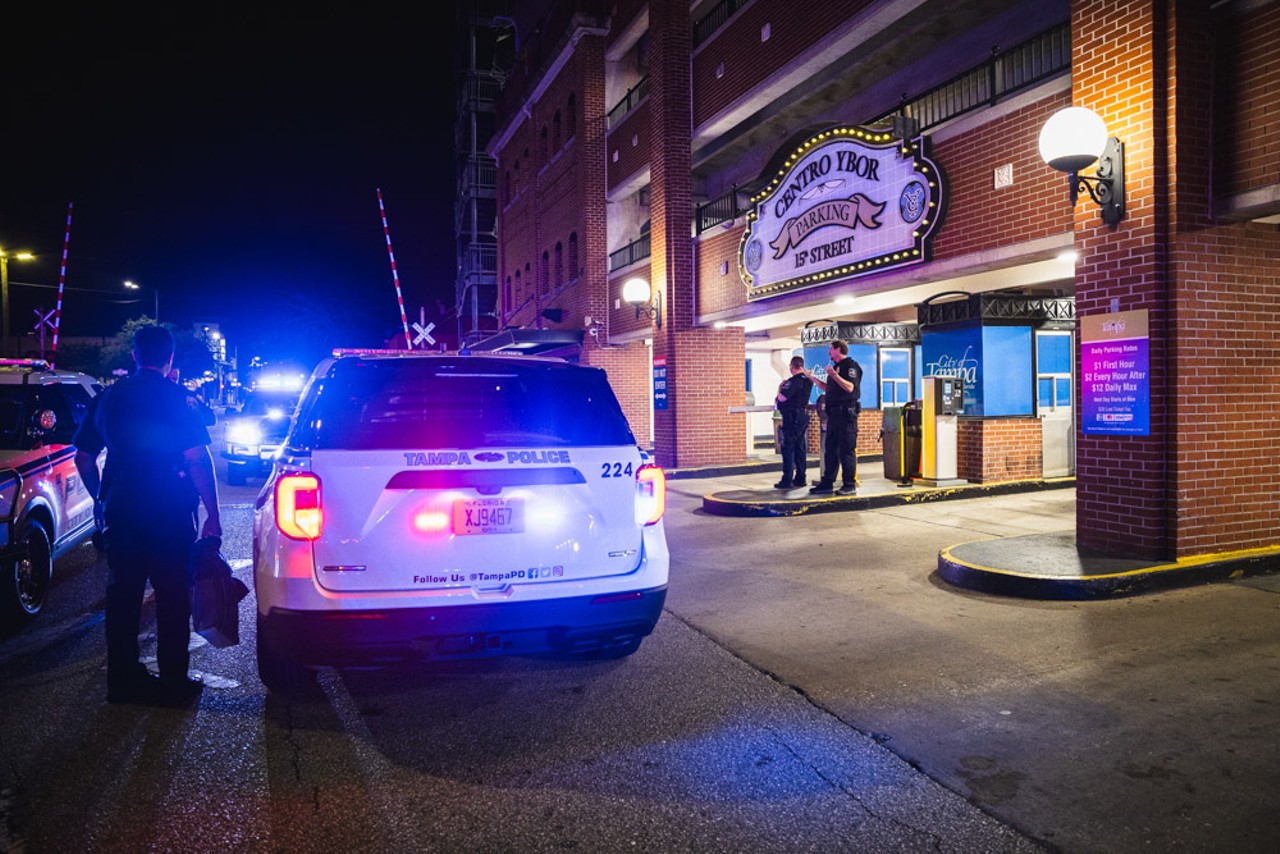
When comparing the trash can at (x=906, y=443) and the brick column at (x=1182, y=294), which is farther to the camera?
the trash can at (x=906, y=443)

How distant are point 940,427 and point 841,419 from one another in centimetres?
181

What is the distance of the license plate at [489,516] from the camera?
400cm

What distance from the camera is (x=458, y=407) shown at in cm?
499

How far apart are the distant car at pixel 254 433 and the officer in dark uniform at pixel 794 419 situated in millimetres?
8071

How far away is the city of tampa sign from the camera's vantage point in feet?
36.0

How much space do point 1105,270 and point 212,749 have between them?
25.0 ft

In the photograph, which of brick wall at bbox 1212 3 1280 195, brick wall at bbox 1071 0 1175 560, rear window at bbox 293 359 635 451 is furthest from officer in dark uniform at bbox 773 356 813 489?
rear window at bbox 293 359 635 451

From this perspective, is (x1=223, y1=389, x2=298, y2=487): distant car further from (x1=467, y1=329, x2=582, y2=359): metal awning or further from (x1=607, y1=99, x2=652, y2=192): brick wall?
(x1=607, y1=99, x2=652, y2=192): brick wall

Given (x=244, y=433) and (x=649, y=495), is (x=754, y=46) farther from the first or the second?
(x=649, y=495)

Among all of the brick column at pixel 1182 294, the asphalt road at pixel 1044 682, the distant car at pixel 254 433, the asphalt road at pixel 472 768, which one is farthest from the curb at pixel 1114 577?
the distant car at pixel 254 433

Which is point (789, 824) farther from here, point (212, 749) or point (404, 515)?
point (212, 749)

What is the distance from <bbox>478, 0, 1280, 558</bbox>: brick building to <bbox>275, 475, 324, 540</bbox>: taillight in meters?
6.64

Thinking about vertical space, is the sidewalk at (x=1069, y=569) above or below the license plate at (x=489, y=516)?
below

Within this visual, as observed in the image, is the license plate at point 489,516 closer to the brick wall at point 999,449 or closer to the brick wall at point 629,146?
the brick wall at point 999,449
